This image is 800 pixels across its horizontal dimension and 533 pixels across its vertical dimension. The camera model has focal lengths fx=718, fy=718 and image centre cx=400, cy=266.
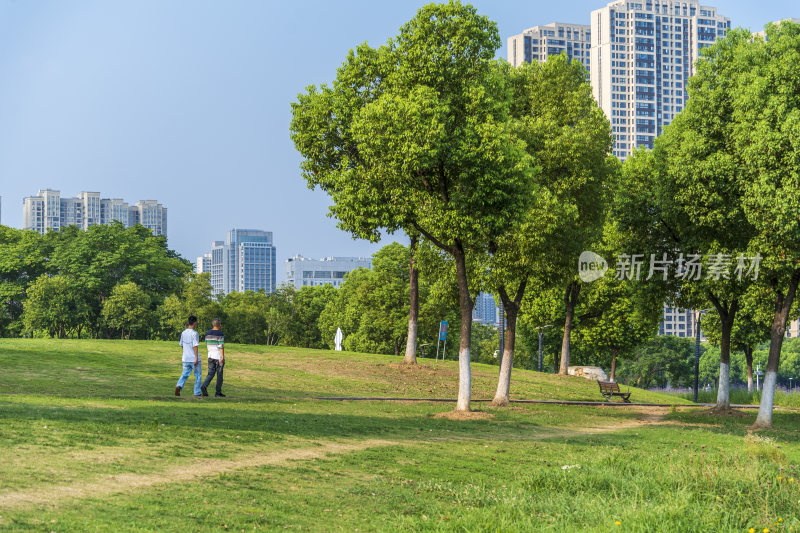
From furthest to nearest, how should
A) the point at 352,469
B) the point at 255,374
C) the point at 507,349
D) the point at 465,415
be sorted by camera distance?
the point at 255,374 < the point at 507,349 < the point at 465,415 < the point at 352,469

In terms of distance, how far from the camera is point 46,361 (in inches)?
1133

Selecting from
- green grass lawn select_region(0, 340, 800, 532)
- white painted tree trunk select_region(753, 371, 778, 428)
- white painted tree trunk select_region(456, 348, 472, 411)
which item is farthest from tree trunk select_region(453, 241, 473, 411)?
white painted tree trunk select_region(753, 371, 778, 428)

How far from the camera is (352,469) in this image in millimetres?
11844

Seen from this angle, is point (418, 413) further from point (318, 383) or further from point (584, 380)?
point (584, 380)

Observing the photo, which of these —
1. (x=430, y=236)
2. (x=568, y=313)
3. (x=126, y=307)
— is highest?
(x=430, y=236)

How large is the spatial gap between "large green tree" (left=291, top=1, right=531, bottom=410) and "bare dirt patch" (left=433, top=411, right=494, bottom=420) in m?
0.53

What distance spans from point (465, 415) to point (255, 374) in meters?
12.0

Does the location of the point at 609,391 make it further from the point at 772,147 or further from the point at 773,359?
the point at 772,147

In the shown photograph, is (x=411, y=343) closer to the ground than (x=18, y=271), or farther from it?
closer to the ground

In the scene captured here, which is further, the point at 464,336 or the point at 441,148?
the point at 464,336

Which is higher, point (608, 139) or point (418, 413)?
point (608, 139)

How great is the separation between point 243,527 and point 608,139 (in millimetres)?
24413

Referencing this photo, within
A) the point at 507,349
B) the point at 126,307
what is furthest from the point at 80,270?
the point at 507,349

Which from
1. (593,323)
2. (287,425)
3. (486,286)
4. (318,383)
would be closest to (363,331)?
(593,323)
